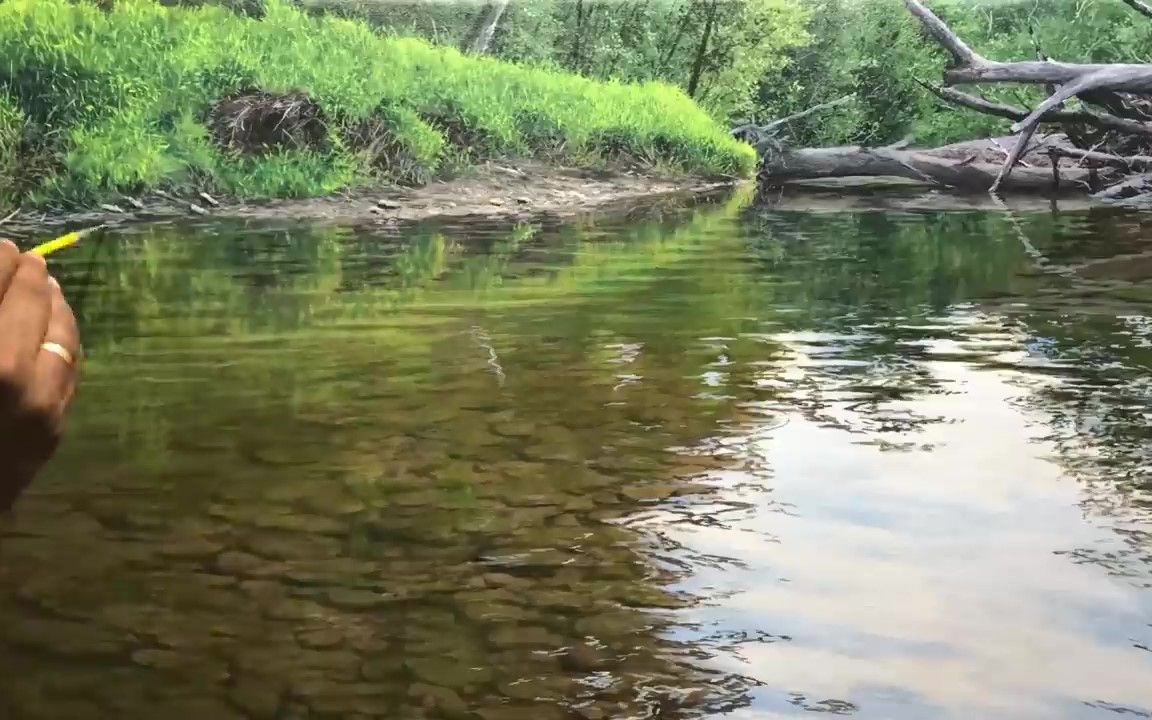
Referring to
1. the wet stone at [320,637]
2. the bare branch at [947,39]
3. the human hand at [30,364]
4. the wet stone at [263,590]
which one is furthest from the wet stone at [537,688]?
the bare branch at [947,39]

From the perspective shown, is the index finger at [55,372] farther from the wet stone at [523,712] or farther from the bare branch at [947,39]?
the bare branch at [947,39]

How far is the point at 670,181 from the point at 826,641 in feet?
24.2

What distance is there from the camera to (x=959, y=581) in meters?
1.28

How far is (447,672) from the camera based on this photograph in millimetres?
1084

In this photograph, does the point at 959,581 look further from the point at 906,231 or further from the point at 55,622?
the point at 906,231

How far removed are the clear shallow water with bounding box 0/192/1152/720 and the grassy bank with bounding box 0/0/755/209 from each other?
2.93 m

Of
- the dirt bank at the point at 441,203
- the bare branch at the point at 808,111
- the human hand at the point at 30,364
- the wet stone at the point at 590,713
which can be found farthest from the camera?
the bare branch at the point at 808,111

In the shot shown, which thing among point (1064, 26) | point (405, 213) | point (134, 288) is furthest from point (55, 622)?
point (1064, 26)

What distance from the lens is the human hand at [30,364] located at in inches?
31.3

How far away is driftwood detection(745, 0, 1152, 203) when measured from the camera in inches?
231

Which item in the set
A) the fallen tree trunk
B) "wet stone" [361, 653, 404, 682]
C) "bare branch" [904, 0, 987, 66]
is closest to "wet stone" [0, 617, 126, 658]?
"wet stone" [361, 653, 404, 682]

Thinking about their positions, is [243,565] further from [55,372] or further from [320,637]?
[55,372]

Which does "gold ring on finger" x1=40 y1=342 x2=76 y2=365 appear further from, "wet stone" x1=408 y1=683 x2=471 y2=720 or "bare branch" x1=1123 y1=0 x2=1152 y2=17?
"bare branch" x1=1123 y1=0 x2=1152 y2=17

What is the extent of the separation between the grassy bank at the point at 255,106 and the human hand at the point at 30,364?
496 centimetres
